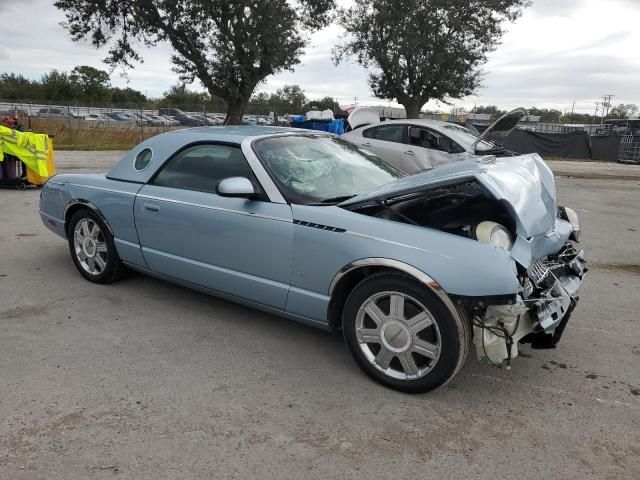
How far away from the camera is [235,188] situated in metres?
3.30

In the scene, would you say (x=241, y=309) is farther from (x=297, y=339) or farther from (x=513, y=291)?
(x=513, y=291)

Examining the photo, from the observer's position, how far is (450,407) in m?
2.87

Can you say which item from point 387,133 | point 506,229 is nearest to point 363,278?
point 506,229

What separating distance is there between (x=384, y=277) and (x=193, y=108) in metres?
37.8

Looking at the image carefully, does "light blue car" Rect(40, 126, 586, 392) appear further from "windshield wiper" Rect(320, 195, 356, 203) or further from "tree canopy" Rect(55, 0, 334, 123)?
"tree canopy" Rect(55, 0, 334, 123)

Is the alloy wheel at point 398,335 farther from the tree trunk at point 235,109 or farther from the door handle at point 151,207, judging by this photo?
the tree trunk at point 235,109

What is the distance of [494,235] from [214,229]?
1859mm

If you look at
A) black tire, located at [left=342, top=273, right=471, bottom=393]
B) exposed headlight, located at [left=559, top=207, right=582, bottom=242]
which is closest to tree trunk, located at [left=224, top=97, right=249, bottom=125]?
exposed headlight, located at [left=559, top=207, right=582, bottom=242]

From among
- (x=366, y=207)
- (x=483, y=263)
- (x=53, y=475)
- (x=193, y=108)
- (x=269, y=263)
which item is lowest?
(x=53, y=475)

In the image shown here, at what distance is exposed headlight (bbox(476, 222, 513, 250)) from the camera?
9.39 ft

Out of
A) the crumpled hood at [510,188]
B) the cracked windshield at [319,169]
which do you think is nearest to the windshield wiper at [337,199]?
the cracked windshield at [319,169]

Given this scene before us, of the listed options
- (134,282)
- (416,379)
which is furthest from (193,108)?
(416,379)

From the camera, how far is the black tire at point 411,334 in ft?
8.98

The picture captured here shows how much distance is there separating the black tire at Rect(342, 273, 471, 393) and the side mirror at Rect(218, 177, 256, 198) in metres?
0.95
